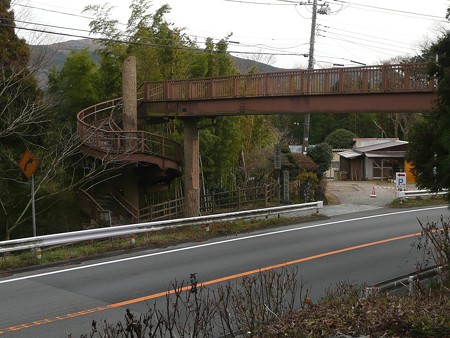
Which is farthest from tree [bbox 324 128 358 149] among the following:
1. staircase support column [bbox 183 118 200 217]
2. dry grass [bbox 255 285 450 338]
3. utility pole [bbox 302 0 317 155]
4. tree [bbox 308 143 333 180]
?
dry grass [bbox 255 285 450 338]

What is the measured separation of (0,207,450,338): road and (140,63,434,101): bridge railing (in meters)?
4.71

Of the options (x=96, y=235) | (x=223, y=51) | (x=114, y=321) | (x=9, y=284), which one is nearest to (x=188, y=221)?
(x=96, y=235)

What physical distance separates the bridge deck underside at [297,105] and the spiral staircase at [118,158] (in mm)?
1390

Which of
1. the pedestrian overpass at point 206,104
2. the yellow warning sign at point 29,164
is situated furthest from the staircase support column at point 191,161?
the yellow warning sign at point 29,164

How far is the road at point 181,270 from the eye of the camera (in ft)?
30.2

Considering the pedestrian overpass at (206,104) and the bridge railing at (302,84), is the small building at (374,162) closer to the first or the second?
the pedestrian overpass at (206,104)

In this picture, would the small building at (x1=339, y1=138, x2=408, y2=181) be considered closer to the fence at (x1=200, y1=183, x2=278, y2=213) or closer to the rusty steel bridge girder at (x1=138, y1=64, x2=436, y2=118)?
the fence at (x1=200, y1=183, x2=278, y2=213)

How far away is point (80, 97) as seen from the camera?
26.5 m

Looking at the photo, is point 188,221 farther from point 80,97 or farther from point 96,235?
point 80,97

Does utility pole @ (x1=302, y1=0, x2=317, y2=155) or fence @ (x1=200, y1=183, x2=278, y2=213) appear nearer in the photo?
fence @ (x1=200, y1=183, x2=278, y2=213)

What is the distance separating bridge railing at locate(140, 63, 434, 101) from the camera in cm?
1762

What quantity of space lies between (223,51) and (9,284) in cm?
2058

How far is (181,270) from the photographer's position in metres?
12.6

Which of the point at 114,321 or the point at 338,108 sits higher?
the point at 338,108
